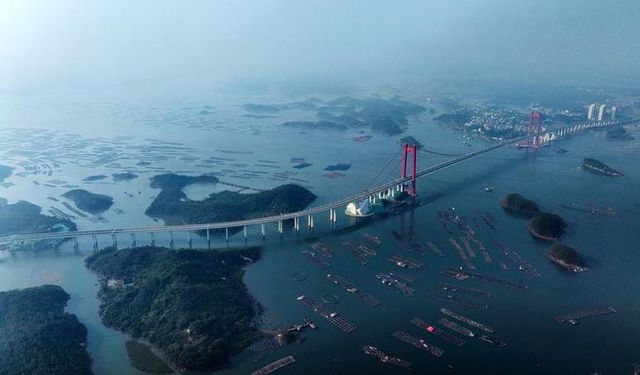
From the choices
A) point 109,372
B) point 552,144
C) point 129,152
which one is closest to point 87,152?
point 129,152

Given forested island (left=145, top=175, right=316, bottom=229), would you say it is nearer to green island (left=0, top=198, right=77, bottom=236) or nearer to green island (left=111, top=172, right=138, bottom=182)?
green island (left=0, top=198, right=77, bottom=236)

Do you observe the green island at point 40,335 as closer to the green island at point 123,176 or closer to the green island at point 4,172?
the green island at point 123,176

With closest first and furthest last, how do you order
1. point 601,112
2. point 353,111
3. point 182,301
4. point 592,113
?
point 182,301, point 601,112, point 592,113, point 353,111

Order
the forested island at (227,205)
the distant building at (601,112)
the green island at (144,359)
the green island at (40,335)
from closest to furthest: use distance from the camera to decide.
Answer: the green island at (40,335) < the green island at (144,359) < the forested island at (227,205) < the distant building at (601,112)

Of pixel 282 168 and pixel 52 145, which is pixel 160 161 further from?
pixel 52 145

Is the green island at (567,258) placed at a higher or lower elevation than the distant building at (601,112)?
lower

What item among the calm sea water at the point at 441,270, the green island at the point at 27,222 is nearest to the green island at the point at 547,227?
the calm sea water at the point at 441,270

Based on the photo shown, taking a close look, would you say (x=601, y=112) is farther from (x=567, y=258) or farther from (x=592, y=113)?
(x=567, y=258)

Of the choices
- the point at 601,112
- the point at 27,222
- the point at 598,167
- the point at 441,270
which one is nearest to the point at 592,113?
the point at 601,112
